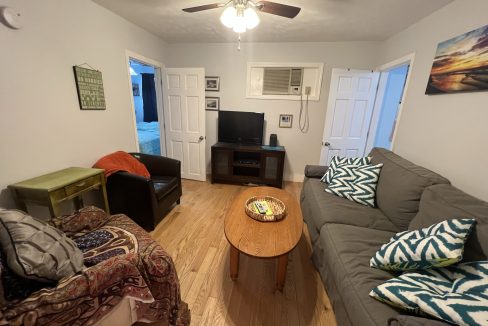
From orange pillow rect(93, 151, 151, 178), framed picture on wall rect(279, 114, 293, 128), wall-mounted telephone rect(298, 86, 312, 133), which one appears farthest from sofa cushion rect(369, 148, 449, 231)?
orange pillow rect(93, 151, 151, 178)

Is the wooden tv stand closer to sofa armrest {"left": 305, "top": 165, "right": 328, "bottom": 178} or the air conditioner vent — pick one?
sofa armrest {"left": 305, "top": 165, "right": 328, "bottom": 178}

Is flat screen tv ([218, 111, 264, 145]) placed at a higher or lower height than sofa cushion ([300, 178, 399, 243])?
higher

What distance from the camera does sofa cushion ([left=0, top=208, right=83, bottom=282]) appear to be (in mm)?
859

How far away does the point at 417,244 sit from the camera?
1.07 m

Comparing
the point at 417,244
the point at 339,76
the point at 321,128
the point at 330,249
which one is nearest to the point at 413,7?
the point at 339,76

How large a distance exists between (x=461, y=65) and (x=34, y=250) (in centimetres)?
310

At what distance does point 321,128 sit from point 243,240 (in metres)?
2.83

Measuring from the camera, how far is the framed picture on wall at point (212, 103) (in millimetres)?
3764

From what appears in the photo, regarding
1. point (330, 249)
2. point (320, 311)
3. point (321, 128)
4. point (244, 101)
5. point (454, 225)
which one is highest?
point (244, 101)

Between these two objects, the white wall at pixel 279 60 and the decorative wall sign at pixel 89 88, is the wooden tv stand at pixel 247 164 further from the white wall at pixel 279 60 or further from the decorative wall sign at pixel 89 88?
the decorative wall sign at pixel 89 88

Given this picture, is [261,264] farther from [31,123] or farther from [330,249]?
[31,123]

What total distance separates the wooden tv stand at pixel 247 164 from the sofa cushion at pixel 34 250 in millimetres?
2596

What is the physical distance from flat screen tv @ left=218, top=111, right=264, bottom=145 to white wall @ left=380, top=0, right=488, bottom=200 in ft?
6.49

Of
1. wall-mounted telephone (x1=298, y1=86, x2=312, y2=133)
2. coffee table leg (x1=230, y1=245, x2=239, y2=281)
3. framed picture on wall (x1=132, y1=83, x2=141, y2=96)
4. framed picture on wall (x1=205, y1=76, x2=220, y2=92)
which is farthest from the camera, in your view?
framed picture on wall (x1=132, y1=83, x2=141, y2=96)
